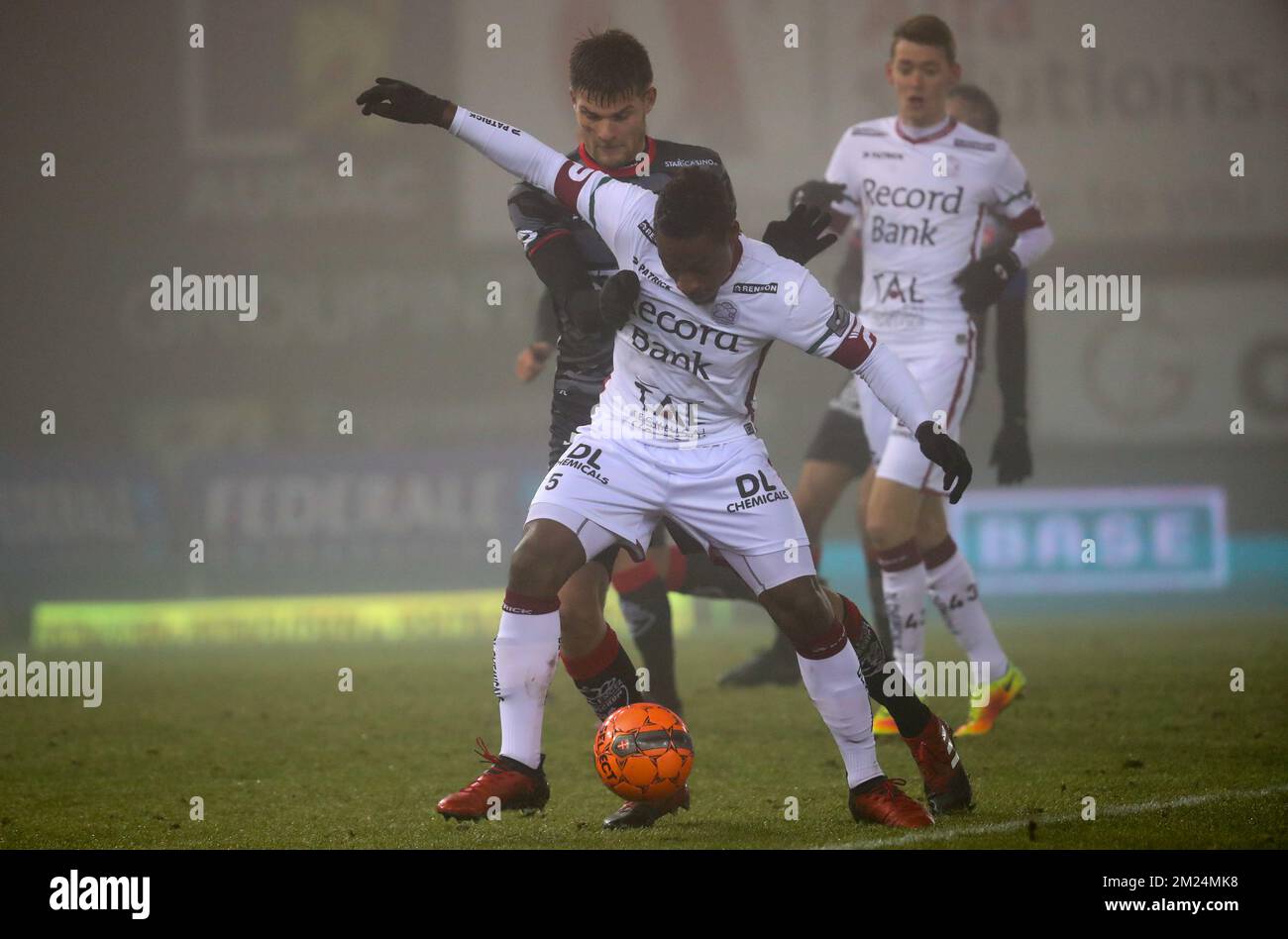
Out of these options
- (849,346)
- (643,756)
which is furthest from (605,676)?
(849,346)

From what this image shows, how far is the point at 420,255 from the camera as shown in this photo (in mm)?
14891

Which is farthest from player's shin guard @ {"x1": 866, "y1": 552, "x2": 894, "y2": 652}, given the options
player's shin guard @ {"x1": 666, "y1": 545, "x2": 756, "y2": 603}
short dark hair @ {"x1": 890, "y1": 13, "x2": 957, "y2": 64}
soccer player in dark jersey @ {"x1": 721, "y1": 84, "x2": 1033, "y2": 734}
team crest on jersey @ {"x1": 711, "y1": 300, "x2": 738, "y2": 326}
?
team crest on jersey @ {"x1": 711, "y1": 300, "x2": 738, "y2": 326}

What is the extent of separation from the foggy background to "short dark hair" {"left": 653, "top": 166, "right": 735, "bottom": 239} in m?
9.37

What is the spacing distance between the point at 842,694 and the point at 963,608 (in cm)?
238

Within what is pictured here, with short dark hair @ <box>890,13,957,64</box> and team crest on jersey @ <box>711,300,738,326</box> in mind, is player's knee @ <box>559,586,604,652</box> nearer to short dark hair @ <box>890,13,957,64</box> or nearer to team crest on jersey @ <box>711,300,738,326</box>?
team crest on jersey @ <box>711,300,738,326</box>

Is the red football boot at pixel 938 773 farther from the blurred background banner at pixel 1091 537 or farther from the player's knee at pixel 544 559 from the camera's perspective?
the blurred background banner at pixel 1091 537

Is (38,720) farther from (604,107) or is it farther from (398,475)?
(398,475)

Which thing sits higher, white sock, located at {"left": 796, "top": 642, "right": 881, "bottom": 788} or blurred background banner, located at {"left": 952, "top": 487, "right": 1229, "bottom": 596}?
blurred background banner, located at {"left": 952, "top": 487, "right": 1229, "bottom": 596}

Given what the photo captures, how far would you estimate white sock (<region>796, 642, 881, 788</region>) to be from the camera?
16.6ft

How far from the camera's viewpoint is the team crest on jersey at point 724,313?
5.07m

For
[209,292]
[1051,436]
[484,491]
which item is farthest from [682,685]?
[209,292]

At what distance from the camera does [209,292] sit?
50.4 feet

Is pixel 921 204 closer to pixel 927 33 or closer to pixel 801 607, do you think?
pixel 927 33

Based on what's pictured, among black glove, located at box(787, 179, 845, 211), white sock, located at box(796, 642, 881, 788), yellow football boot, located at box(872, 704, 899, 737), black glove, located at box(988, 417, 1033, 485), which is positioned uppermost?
black glove, located at box(787, 179, 845, 211)
